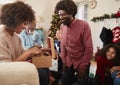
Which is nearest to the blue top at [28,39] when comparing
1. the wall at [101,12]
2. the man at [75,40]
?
the man at [75,40]

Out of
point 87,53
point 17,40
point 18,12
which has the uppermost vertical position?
point 18,12

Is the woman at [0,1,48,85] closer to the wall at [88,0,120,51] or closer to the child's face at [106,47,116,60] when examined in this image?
the child's face at [106,47,116,60]

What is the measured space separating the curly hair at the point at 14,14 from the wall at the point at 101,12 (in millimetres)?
2895

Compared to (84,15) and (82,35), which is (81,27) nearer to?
(82,35)

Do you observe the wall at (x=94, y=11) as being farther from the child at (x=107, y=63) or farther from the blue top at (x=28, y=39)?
the blue top at (x=28, y=39)

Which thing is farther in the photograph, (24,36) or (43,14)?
(43,14)

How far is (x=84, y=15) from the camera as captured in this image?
5.65 meters

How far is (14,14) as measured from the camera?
1728mm

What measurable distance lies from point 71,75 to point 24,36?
104cm

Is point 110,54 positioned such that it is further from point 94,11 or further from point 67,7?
point 94,11

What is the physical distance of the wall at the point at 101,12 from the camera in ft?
14.4

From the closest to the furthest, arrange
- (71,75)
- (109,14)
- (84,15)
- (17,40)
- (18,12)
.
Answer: (18,12) → (17,40) → (71,75) → (109,14) → (84,15)

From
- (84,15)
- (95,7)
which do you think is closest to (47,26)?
(84,15)

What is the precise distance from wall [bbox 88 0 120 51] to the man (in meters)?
2.04
